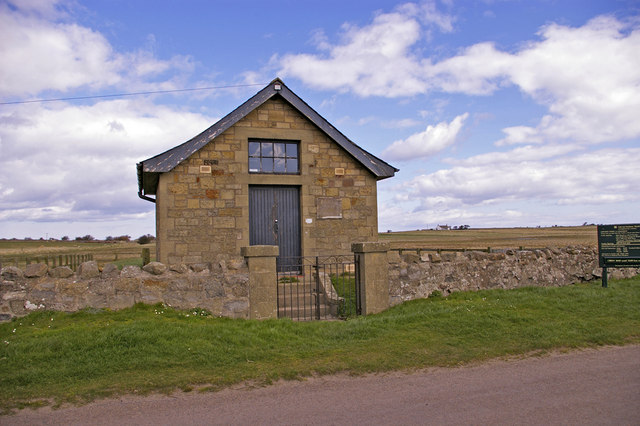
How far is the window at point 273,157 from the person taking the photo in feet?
46.9

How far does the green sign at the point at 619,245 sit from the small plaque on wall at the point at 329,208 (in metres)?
6.89

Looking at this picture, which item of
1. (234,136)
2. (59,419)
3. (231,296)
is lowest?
(59,419)

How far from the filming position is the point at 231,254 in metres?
13.4

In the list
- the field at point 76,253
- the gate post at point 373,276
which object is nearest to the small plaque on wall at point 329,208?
the gate post at point 373,276

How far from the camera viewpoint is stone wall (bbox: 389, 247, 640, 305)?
11148 millimetres

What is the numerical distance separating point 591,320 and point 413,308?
3166 mm

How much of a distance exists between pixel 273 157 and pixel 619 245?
9374mm

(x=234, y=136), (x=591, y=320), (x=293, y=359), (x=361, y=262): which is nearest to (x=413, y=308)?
(x=361, y=262)

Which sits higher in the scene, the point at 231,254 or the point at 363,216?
the point at 363,216

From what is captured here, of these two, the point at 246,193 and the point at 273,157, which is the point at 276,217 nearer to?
the point at 246,193

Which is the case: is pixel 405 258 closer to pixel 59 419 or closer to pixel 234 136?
pixel 234 136

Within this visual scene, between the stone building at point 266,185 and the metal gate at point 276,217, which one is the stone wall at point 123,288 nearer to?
the stone building at point 266,185

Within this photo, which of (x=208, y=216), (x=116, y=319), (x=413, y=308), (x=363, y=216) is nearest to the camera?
(x=116, y=319)

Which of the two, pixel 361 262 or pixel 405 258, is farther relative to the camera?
pixel 405 258
